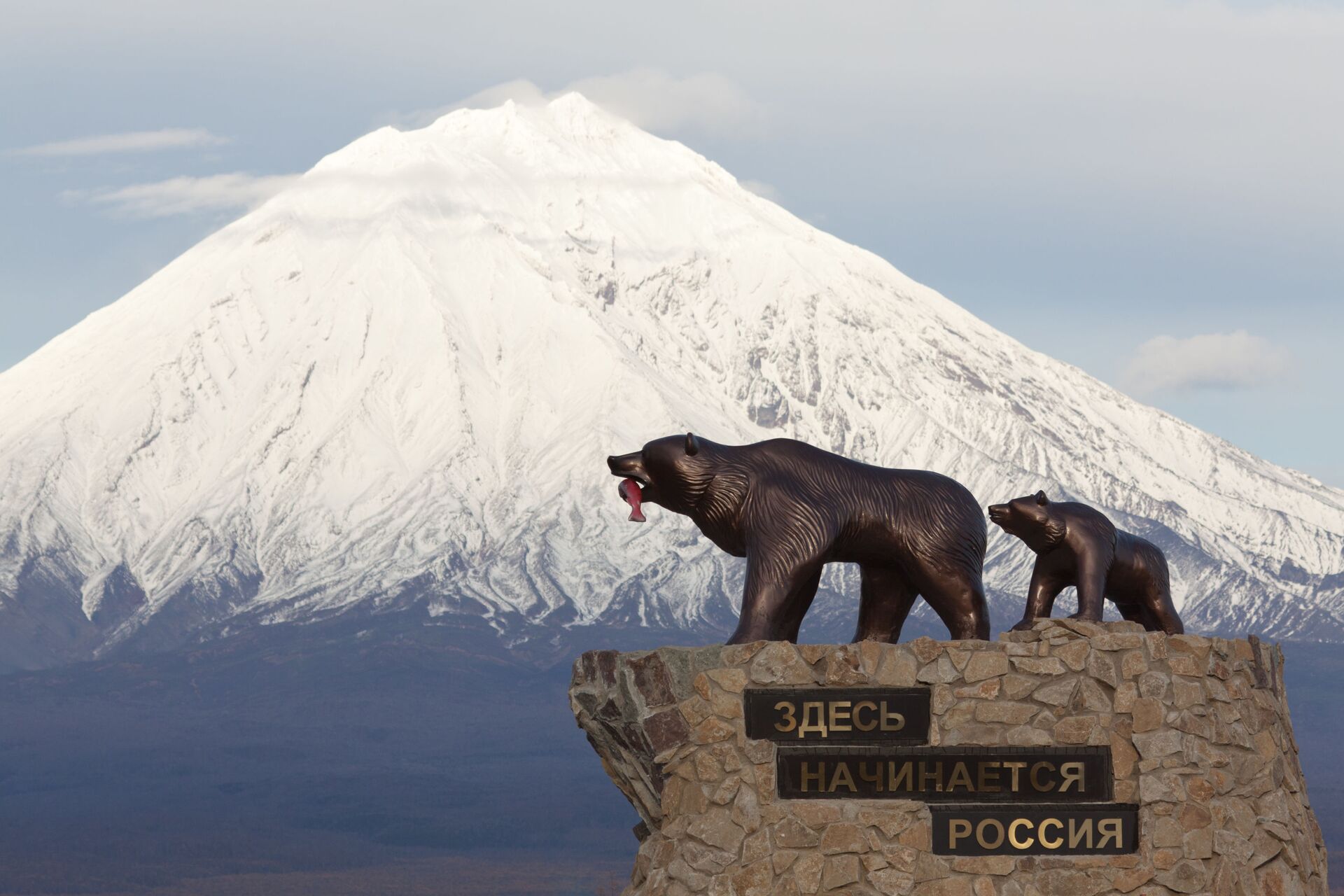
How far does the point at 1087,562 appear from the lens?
1634cm

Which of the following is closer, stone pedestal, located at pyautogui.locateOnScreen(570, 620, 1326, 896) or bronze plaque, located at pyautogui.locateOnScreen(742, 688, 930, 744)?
stone pedestal, located at pyautogui.locateOnScreen(570, 620, 1326, 896)

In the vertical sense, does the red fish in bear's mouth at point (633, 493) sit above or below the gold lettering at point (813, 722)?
above

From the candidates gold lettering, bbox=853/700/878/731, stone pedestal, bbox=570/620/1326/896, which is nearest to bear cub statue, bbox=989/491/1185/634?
stone pedestal, bbox=570/620/1326/896

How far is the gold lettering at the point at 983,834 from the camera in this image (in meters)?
14.7

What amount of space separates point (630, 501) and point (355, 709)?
529 feet

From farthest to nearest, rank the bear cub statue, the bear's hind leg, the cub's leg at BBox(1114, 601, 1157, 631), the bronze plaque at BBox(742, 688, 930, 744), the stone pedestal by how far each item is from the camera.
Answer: the cub's leg at BBox(1114, 601, 1157, 631)
the bear cub statue
the bear's hind leg
the bronze plaque at BBox(742, 688, 930, 744)
the stone pedestal

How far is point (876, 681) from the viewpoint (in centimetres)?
1482

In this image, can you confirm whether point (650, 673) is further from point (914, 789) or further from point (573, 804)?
point (573, 804)

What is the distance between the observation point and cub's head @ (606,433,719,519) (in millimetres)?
16234

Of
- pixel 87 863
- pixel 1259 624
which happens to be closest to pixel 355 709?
pixel 87 863

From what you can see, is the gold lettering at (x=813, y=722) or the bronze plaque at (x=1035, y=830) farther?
the gold lettering at (x=813, y=722)

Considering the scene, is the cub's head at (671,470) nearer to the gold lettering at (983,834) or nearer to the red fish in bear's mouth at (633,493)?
the red fish in bear's mouth at (633,493)

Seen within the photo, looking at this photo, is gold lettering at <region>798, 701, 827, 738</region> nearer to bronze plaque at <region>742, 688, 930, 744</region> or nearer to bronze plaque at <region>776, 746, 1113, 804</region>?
bronze plaque at <region>742, 688, 930, 744</region>

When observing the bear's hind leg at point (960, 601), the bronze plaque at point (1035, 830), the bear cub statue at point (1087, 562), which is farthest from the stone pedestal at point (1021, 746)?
the bear cub statue at point (1087, 562)
